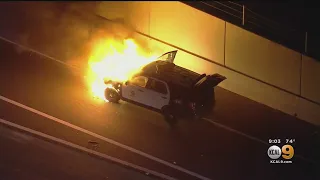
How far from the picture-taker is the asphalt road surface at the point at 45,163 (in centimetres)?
742

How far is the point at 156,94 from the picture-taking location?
8.01 meters

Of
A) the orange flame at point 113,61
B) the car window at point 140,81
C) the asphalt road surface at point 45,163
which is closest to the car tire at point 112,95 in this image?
the orange flame at point 113,61

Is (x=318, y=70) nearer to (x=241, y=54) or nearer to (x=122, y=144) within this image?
(x=241, y=54)

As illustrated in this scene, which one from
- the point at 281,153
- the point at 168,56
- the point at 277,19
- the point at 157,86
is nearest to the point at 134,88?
the point at 157,86

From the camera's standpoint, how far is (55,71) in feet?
31.9

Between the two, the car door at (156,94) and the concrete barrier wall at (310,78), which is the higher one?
the concrete barrier wall at (310,78)

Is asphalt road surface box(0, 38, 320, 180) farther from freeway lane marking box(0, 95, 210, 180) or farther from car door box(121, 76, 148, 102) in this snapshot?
car door box(121, 76, 148, 102)

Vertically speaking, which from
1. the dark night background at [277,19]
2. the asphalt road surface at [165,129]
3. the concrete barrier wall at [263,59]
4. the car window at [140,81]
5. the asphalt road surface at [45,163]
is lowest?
the asphalt road surface at [45,163]

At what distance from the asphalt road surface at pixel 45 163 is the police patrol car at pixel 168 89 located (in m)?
1.28

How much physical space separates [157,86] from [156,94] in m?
0.16

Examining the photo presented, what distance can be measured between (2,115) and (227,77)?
16.1 ft

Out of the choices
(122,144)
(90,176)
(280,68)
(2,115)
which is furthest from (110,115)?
(280,68)

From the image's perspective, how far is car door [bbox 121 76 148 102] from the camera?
27.0 feet

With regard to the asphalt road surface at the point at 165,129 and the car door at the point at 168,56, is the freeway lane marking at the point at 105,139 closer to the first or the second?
the asphalt road surface at the point at 165,129
